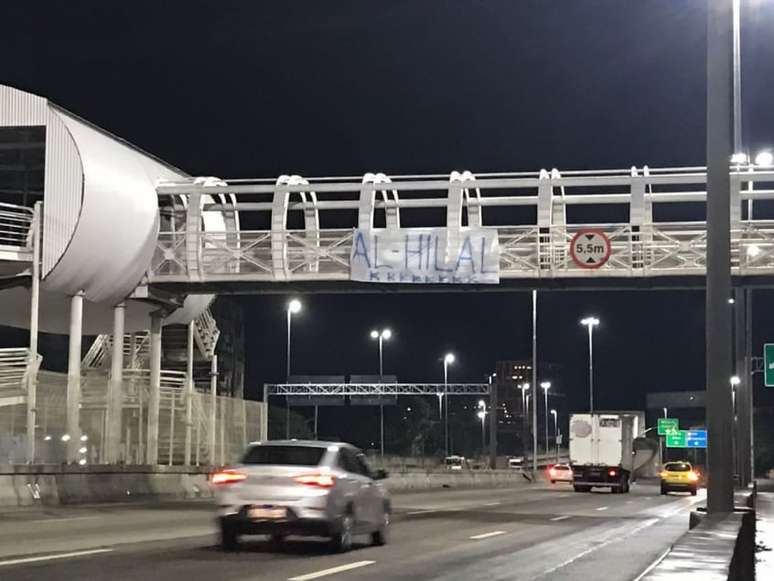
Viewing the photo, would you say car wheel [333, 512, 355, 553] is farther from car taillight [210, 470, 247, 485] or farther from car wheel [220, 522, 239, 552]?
car taillight [210, 470, 247, 485]

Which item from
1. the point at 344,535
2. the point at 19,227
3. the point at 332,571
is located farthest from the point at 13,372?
the point at 332,571

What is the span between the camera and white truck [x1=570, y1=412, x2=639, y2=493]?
2085 inches

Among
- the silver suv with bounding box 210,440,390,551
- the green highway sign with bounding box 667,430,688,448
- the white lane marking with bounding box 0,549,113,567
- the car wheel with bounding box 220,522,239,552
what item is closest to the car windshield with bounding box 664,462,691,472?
the silver suv with bounding box 210,440,390,551

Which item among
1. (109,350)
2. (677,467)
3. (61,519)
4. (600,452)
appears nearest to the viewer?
(61,519)

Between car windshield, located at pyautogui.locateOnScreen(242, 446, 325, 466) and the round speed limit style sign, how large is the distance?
18534mm

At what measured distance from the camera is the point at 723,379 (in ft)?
48.3

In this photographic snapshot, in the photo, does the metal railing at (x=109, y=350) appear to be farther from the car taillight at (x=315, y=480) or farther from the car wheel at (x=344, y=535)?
the car taillight at (x=315, y=480)

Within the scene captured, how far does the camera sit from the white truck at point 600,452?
A: 5297 centimetres

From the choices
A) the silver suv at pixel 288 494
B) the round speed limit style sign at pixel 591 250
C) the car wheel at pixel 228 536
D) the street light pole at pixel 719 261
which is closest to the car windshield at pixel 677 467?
the round speed limit style sign at pixel 591 250

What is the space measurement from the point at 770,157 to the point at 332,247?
533 inches

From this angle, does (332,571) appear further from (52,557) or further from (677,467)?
(677,467)

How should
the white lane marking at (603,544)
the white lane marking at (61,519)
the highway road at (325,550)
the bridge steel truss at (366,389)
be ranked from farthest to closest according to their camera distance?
the bridge steel truss at (366,389) → the white lane marking at (61,519) → the white lane marking at (603,544) → the highway road at (325,550)

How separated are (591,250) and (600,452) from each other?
2192cm

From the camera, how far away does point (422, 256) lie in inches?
1350
